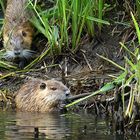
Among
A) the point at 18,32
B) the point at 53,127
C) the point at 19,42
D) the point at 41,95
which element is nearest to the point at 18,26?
the point at 18,32

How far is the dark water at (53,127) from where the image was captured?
243 inches

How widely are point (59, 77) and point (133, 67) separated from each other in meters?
2.36

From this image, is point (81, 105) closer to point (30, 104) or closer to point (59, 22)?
point (30, 104)

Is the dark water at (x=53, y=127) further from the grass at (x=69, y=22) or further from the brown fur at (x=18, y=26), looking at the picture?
the brown fur at (x=18, y=26)

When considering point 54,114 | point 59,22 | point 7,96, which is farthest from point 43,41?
point 54,114

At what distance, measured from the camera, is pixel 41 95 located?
8.32 metres

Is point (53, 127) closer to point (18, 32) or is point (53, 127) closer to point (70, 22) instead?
point (70, 22)

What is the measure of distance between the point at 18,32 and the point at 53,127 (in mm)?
3165

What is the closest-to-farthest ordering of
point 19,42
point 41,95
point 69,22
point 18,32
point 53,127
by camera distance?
point 53,127 → point 41,95 → point 69,22 → point 19,42 → point 18,32

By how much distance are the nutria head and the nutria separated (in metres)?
0.84

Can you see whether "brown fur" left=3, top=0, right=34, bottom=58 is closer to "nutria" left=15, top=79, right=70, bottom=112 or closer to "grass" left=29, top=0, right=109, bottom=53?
"grass" left=29, top=0, right=109, bottom=53

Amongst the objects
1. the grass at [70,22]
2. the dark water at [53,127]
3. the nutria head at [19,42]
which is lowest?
the dark water at [53,127]

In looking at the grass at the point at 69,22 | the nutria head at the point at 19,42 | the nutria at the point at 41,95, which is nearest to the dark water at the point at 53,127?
the nutria at the point at 41,95

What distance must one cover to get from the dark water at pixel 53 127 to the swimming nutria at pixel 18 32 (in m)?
1.52
